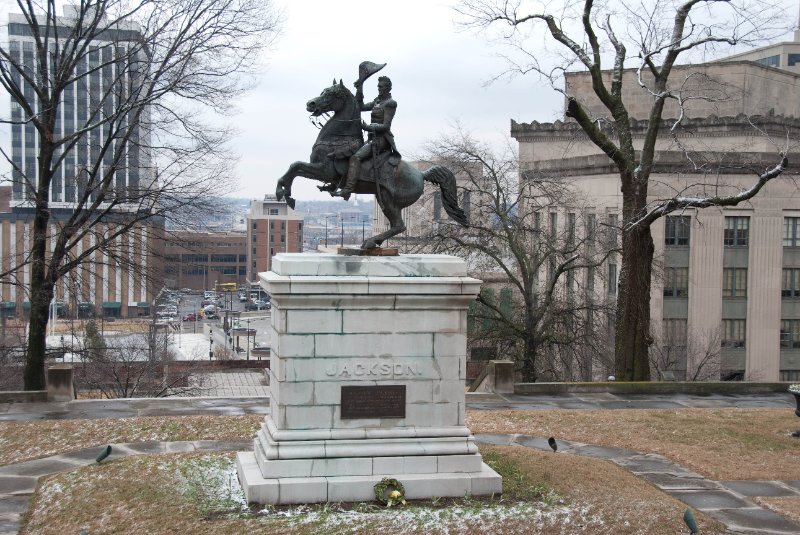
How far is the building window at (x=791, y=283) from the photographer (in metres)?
42.0

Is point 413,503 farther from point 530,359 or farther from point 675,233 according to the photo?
point 675,233

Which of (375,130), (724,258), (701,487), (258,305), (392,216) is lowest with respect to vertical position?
(258,305)

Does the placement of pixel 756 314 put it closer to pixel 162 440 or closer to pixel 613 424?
pixel 613 424

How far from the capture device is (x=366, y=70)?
13.1 meters

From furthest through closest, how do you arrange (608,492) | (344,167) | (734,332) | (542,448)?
(734,332), (542,448), (344,167), (608,492)

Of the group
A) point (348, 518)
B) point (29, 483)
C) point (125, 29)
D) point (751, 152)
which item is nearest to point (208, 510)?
point (348, 518)

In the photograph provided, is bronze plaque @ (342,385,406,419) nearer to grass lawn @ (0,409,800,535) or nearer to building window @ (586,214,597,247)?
grass lawn @ (0,409,800,535)

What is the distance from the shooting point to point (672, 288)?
135 feet

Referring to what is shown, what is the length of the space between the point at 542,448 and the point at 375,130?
620 cm

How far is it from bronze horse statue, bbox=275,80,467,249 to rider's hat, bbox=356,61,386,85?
26cm

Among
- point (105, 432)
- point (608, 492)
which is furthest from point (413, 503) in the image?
point (105, 432)

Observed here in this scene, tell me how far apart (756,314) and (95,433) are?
107 feet

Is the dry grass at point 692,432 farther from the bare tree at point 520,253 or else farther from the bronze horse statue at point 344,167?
the bare tree at point 520,253

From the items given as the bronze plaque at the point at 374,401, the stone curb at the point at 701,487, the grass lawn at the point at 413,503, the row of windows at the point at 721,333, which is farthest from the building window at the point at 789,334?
the bronze plaque at the point at 374,401
